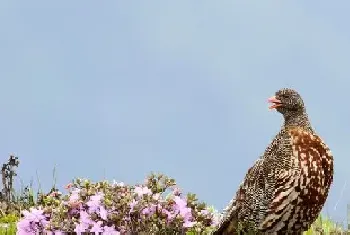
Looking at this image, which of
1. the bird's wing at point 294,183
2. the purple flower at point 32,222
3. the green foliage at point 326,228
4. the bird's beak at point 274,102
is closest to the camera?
the bird's wing at point 294,183

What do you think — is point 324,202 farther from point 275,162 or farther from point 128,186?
point 128,186

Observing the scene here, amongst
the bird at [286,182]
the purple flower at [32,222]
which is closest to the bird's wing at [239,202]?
the bird at [286,182]

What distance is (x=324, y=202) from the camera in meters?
10.1

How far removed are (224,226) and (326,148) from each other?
138 centimetres

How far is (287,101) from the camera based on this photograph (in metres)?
10.0

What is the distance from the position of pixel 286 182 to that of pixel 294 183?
0.08m

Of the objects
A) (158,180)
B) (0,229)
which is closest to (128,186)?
(158,180)

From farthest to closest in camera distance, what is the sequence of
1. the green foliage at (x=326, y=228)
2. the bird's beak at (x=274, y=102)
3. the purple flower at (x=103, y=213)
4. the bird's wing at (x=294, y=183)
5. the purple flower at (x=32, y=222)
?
the green foliage at (x=326, y=228) → the purple flower at (x=32, y=222) → the purple flower at (x=103, y=213) → the bird's beak at (x=274, y=102) → the bird's wing at (x=294, y=183)

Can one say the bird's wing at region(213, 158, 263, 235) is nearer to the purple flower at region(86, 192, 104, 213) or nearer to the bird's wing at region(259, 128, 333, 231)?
the bird's wing at region(259, 128, 333, 231)

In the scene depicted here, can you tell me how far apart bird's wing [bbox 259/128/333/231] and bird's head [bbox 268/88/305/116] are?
0.88 feet

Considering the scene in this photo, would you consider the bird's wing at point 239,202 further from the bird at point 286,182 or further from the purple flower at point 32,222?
the purple flower at point 32,222

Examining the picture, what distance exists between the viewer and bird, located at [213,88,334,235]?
9.80 metres

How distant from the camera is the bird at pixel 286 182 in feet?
32.2

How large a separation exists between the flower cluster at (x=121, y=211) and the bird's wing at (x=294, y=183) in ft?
3.44
